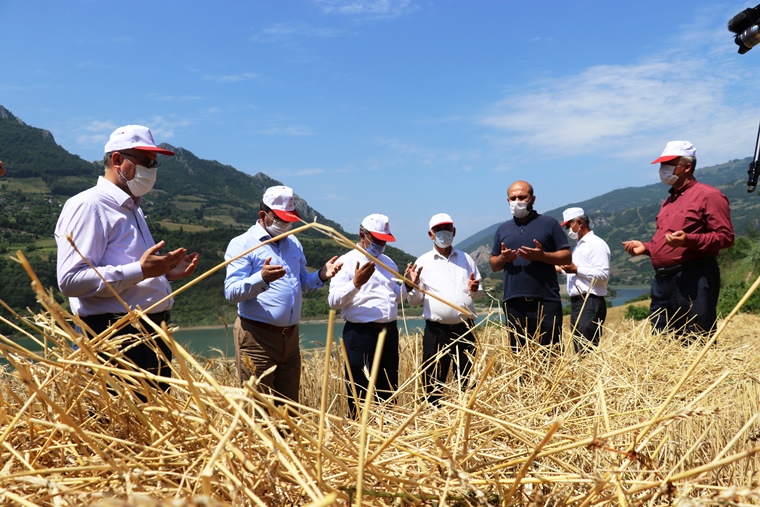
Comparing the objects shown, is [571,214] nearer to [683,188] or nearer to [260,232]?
[683,188]

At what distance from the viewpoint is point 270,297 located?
3734mm

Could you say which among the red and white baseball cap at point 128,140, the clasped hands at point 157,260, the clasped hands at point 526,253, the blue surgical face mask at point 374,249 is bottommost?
the clasped hands at point 526,253

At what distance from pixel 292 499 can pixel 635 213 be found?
152137mm

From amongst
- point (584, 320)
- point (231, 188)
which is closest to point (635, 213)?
point (231, 188)

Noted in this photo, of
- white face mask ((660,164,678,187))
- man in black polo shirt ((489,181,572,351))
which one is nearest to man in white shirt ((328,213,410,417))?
man in black polo shirt ((489,181,572,351))

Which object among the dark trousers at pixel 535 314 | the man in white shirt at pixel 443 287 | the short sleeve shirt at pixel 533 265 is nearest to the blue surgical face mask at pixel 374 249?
the man in white shirt at pixel 443 287

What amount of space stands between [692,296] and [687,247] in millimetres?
398

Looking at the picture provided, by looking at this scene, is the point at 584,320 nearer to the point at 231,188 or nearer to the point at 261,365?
the point at 261,365

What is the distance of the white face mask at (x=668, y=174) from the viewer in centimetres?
445

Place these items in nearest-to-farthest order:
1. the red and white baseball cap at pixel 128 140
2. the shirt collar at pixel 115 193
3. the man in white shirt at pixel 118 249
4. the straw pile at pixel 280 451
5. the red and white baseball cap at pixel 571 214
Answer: the straw pile at pixel 280 451 → the man in white shirt at pixel 118 249 → the shirt collar at pixel 115 193 → the red and white baseball cap at pixel 128 140 → the red and white baseball cap at pixel 571 214

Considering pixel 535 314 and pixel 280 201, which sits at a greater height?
pixel 280 201

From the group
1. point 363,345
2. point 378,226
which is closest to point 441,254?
point 378,226

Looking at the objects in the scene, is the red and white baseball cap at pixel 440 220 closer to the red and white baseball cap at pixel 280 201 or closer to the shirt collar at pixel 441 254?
the shirt collar at pixel 441 254

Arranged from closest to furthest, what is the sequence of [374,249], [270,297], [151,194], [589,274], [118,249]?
[118,249]
[270,297]
[374,249]
[589,274]
[151,194]
